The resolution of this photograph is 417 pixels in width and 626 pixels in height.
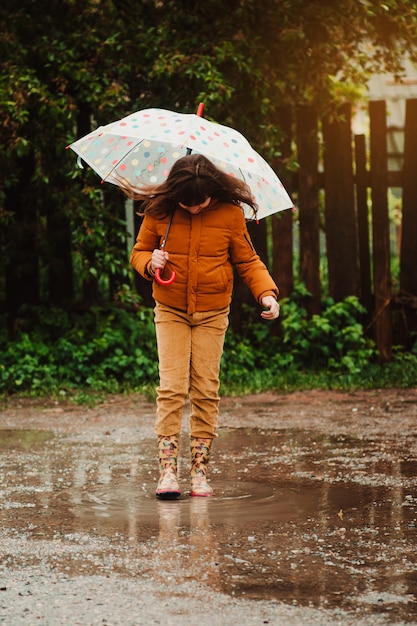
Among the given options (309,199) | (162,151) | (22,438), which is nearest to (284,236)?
(309,199)

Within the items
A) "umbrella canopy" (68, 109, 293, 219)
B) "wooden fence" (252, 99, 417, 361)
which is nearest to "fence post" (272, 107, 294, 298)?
"wooden fence" (252, 99, 417, 361)

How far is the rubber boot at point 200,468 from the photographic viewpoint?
5051mm

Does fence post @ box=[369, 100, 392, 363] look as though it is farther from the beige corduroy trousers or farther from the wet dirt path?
the beige corduroy trousers

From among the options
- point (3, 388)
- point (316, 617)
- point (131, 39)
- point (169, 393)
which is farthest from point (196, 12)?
point (316, 617)

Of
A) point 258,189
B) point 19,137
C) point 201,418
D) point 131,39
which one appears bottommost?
point 201,418

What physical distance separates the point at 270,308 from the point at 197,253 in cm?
46

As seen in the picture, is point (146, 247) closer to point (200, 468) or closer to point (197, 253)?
point (197, 253)

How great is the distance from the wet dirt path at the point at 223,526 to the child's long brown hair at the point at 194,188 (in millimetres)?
1424

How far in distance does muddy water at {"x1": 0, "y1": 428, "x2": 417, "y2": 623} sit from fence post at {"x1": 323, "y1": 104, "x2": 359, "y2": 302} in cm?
319

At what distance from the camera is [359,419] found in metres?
7.25

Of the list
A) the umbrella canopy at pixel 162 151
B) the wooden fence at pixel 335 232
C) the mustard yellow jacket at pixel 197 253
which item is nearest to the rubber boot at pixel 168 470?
the mustard yellow jacket at pixel 197 253

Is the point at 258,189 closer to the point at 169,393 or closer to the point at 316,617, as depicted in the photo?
the point at 169,393

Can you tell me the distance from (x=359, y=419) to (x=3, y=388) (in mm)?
3280

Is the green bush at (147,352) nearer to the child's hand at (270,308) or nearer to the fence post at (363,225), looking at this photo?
the fence post at (363,225)
